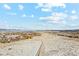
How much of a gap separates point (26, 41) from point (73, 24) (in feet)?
1.51

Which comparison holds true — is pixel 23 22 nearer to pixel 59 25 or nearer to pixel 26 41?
pixel 26 41

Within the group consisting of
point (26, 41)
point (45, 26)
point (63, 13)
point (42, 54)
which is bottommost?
point (42, 54)

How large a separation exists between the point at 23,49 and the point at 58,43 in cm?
33

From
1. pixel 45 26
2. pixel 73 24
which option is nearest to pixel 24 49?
pixel 45 26

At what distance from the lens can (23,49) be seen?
1.50 m

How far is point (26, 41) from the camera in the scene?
151 cm

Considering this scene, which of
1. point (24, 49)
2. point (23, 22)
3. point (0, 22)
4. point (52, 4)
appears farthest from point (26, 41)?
point (52, 4)

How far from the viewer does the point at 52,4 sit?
149 cm

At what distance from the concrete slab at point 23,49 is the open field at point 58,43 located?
30mm

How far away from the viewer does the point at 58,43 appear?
1489mm

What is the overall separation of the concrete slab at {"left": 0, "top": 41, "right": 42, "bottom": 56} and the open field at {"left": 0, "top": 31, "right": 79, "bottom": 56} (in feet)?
0.10

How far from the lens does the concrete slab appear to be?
4.89ft

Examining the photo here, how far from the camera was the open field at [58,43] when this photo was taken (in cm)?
148

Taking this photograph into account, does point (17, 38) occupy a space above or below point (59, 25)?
below
